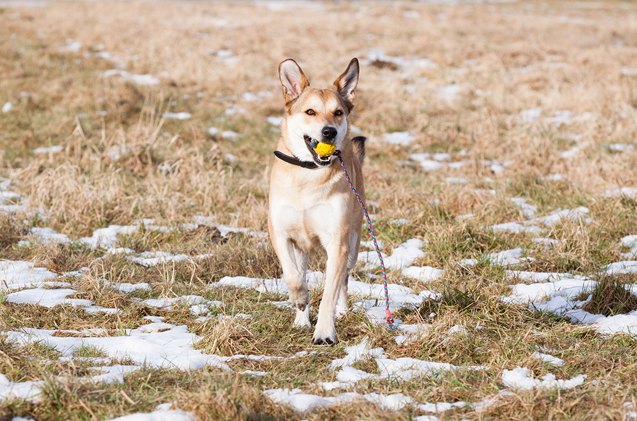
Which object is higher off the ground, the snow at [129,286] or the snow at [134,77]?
the snow at [134,77]

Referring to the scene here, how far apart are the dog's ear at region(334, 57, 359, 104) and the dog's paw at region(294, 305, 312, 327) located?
171 centimetres

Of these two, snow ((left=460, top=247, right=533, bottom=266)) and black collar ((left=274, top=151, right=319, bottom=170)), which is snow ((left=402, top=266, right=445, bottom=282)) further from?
black collar ((left=274, top=151, right=319, bottom=170))

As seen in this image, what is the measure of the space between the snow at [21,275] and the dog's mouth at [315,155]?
2399 millimetres

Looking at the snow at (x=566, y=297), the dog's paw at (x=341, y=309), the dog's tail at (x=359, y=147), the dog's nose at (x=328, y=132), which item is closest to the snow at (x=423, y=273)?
the snow at (x=566, y=297)

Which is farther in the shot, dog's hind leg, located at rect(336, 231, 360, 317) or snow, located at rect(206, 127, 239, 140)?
snow, located at rect(206, 127, 239, 140)

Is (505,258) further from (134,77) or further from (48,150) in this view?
(134,77)

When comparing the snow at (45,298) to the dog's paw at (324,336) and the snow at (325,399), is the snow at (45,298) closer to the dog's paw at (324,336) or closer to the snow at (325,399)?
the dog's paw at (324,336)

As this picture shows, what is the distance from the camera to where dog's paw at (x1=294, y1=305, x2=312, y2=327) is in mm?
4742

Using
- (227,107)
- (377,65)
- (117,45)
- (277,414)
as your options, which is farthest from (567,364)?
(117,45)

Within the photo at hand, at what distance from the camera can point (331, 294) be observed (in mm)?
4543

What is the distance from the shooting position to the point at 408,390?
3650 millimetres

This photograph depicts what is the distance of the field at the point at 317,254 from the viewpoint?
3.59 metres

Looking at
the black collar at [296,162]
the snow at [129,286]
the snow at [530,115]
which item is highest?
the black collar at [296,162]

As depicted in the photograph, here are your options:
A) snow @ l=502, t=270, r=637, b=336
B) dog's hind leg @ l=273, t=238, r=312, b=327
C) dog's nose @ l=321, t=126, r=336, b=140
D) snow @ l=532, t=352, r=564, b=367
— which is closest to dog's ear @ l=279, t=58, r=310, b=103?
dog's nose @ l=321, t=126, r=336, b=140
